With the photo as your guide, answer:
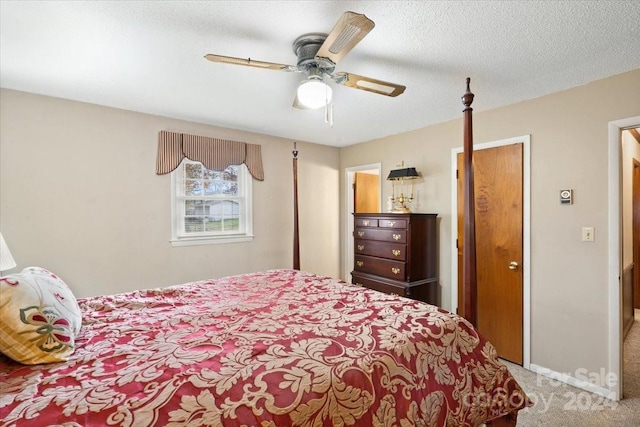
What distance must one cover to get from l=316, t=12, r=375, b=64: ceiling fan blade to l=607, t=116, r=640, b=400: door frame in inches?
87.6

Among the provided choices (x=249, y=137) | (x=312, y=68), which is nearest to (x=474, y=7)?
(x=312, y=68)

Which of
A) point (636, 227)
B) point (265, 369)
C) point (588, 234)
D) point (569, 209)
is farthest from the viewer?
point (636, 227)

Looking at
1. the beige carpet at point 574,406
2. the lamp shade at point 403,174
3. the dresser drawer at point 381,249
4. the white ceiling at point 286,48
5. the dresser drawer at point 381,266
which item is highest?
the white ceiling at point 286,48

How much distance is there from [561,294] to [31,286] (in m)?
3.54

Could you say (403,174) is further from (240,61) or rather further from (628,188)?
(240,61)

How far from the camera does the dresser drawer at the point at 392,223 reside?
3.34m

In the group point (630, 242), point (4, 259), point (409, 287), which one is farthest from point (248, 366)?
point (630, 242)

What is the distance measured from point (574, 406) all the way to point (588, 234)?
51.2 inches

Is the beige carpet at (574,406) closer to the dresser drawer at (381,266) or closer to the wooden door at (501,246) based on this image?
the wooden door at (501,246)

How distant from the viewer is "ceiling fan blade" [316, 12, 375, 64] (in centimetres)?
130

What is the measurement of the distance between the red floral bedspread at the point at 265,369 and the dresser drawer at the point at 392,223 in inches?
64.4

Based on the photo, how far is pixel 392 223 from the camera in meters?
3.47

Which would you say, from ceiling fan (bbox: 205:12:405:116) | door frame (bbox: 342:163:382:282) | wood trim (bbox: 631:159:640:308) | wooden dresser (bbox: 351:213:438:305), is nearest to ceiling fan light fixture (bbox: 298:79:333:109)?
ceiling fan (bbox: 205:12:405:116)

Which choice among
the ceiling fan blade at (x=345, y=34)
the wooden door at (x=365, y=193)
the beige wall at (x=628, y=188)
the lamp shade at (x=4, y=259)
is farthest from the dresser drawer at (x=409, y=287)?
the lamp shade at (x=4, y=259)
